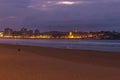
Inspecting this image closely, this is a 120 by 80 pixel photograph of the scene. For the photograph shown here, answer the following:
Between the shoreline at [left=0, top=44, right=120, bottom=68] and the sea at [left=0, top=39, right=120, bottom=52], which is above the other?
the shoreline at [left=0, top=44, right=120, bottom=68]

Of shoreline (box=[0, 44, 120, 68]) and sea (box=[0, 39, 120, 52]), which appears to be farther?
sea (box=[0, 39, 120, 52])

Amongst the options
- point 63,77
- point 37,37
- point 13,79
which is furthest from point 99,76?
point 37,37

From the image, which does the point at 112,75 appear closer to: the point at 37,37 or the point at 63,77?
the point at 63,77

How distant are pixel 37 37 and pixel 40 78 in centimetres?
17332

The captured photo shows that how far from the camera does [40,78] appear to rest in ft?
46.6

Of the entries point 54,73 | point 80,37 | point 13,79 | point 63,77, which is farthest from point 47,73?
point 80,37

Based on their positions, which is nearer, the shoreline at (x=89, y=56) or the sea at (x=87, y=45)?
the shoreline at (x=89, y=56)

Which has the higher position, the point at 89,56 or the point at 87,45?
the point at 89,56

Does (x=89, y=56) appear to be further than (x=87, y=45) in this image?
No

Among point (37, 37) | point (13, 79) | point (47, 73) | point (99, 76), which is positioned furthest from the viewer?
point (37, 37)

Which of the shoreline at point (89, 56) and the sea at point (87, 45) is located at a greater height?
the shoreline at point (89, 56)

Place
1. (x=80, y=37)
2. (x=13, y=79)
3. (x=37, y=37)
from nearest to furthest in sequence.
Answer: (x=13, y=79) → (x=80, y=37) → (x=37, y=37)

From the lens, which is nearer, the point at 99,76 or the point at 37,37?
the point at 99,76

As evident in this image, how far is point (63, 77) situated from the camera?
14.6m
